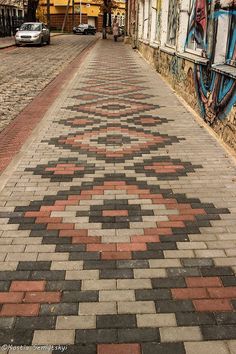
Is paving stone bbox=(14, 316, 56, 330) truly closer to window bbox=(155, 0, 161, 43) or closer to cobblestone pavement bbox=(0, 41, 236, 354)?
cobblestone pavement bbox=(0, 41, 236, 354)

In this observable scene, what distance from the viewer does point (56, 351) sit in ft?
8.12

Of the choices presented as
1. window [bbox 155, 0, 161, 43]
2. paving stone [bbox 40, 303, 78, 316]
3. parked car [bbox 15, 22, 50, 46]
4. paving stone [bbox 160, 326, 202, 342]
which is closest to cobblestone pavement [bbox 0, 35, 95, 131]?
window [bbox 155, 0, 161, 43]

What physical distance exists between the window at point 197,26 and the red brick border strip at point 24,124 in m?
3.69

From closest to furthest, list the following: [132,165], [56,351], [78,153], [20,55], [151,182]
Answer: [56,351] < [151,182] < [132,165] < [78,153] < [20,55]

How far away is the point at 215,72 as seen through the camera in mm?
7090

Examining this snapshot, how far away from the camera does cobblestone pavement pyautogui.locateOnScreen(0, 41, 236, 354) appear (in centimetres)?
265

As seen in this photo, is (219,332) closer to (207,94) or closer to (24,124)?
(207,94)

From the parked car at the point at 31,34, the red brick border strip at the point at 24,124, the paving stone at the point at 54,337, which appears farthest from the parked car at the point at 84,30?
the paving stone at the point at 54,337

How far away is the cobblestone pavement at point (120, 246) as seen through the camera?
2.65 meters

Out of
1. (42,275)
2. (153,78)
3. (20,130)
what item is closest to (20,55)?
(153,78)

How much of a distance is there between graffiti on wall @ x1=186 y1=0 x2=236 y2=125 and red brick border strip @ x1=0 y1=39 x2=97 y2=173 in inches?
132

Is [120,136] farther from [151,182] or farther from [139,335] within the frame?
[139,335]

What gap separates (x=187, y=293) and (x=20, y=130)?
5.24 meters

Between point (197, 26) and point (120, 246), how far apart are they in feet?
22.7
